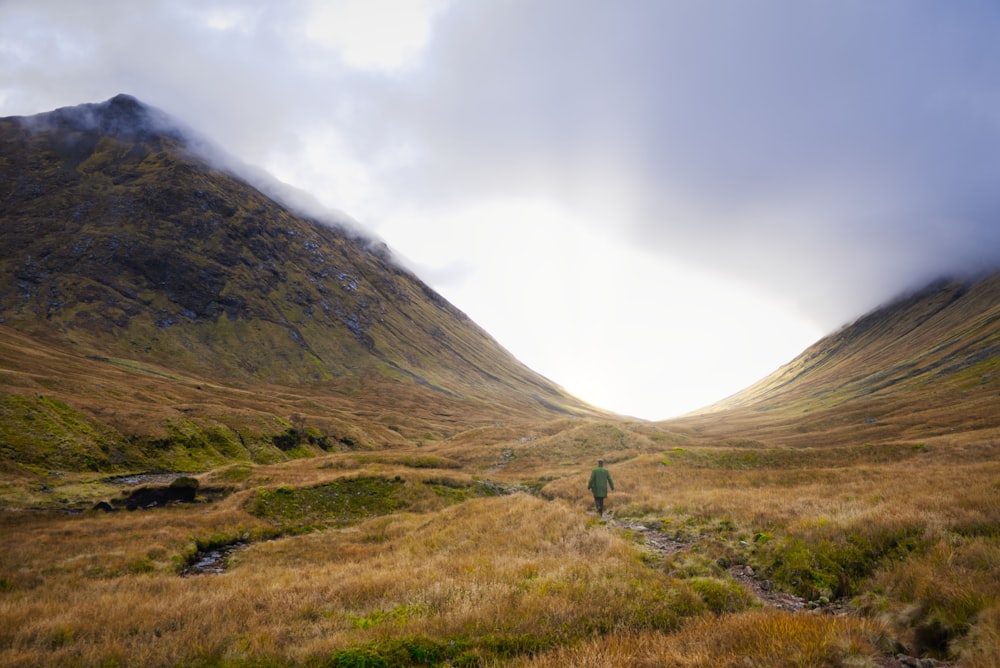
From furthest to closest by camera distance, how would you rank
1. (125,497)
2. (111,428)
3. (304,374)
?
(304,374)
(111,428)
(125,497)

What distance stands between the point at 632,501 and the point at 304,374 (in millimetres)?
149434

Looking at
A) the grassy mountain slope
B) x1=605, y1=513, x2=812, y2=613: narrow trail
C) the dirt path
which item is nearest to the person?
the grassy mountain slope

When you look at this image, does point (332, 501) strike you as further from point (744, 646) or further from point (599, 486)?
point (744, 646)

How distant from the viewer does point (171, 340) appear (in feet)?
454

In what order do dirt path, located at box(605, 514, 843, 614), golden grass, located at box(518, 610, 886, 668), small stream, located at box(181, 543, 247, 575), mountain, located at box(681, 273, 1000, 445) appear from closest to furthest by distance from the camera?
golden grass, located at box(518, 610, 886, 668)
dirt path, located at box(605, 514, 843, 614)
small stream, located at box(181, 543, 247, 575)
mountain, located at box(681, 273, 1000, 445)

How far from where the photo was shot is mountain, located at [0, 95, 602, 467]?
55.3m

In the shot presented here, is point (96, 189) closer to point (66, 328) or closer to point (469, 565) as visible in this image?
point (66, 328)

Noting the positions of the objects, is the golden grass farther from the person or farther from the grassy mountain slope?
the person

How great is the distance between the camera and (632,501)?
23.2 m

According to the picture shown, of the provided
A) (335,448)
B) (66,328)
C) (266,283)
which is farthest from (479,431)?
(266,283)

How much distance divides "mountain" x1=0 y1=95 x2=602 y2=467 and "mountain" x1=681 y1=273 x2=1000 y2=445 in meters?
81.2

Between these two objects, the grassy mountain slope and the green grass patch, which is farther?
the green grass patch

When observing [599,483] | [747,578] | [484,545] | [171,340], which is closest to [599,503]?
[599,483]

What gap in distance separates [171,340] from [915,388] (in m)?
200
